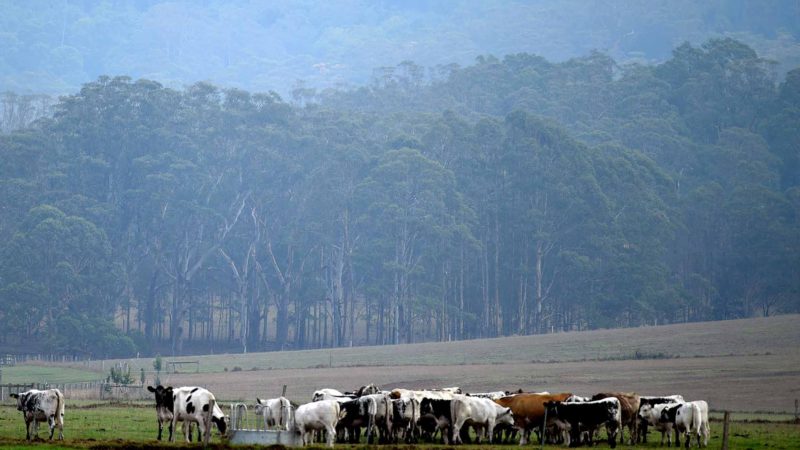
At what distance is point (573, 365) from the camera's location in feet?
264

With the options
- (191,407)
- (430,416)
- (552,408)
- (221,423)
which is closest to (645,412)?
(552,408)

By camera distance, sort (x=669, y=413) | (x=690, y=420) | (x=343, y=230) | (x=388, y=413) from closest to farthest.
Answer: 1. (x=388, y=413)
2. (x=690, y=420)
3. (x=669, y=413)
4. (x=343, y=230)

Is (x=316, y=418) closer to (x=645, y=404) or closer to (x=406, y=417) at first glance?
(x=406, y=417)

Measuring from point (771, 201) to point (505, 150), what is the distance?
93.8 feet

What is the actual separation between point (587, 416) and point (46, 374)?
60463 millimetres

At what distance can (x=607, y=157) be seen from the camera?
134 m

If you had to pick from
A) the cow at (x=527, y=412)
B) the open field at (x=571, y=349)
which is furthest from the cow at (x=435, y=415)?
the open field at (x=571, y=349)

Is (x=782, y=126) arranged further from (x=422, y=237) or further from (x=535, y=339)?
(x=535, y=339)

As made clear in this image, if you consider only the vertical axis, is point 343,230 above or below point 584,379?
above

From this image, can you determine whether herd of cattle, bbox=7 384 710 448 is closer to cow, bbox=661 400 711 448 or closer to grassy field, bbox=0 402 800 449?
cow, bbox=661 400 711 448

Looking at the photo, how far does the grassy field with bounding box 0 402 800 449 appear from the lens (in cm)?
3228

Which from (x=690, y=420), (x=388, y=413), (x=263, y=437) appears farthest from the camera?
(x=690, y=420)

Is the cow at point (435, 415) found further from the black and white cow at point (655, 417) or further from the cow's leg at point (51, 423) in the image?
the cow's leg at point (51, 423)

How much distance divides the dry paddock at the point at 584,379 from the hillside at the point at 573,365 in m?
0.06
